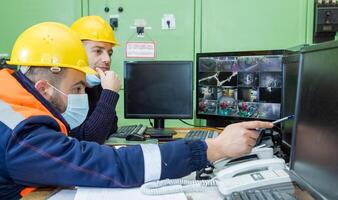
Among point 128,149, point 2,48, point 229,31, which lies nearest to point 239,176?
point 128,149

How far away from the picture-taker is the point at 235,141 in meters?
1.10

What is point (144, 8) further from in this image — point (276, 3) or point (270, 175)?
point (270, 175)

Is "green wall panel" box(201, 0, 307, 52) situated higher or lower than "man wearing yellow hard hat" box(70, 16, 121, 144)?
higher

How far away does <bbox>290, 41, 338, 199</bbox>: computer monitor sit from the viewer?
71 cm

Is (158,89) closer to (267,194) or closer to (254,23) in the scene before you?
(254,23)

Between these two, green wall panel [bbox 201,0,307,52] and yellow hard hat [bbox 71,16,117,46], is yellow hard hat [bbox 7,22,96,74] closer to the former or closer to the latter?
yellow hard hat [bbox 71,16,117,46]

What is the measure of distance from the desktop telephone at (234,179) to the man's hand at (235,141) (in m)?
0.05

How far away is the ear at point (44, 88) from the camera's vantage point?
1.12 meters

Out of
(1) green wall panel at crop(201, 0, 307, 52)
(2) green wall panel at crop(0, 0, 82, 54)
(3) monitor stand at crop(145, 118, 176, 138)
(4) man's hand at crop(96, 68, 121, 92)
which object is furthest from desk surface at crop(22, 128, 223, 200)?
(2) green wall panel at crop(0, 0, 82, 54)

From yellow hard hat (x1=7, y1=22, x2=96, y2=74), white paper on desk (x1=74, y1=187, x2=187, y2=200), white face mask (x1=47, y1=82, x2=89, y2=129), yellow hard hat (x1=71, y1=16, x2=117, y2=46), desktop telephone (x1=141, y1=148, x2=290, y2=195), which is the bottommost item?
white paper on desk (x1=74, y1=187, x2=187, y2=200)

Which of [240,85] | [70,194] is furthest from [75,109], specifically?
[240,85]

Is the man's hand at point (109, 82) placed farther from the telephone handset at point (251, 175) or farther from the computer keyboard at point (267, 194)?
the computer keyboard at point (267, 194)

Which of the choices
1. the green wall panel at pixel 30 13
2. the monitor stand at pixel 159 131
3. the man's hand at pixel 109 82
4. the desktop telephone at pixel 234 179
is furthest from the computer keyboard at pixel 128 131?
the green wall panel at pixel 30 13

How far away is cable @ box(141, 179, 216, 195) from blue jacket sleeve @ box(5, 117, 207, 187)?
21 millimetres
